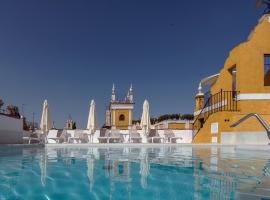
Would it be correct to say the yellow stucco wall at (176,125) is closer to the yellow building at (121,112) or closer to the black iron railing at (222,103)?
the yellow building at (121,112)

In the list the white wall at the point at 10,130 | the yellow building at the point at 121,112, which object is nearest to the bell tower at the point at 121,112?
the yellow building at the point at 121,112

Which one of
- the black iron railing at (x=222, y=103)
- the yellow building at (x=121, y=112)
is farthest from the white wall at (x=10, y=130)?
the yellow building at (x=121, y=112)

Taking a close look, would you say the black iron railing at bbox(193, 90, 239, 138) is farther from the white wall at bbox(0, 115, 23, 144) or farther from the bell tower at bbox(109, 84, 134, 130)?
the bell tower at bbox(109, 84, 134, 130)

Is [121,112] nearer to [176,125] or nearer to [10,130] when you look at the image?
[176,125]

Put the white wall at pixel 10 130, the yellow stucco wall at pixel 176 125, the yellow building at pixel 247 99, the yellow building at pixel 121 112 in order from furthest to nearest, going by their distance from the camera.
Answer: the yellow building at pixel 121 112 → the yellow stucco wall at pixel 176 125 → the white wall at pixel 10 130 → the yellow building at pixel 247 99

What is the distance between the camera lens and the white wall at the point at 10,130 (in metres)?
14.2

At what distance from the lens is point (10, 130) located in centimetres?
1505

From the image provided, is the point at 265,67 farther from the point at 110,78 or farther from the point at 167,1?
the point at 110,78

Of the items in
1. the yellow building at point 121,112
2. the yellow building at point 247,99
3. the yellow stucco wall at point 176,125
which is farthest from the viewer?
the yellow building at point 121,112

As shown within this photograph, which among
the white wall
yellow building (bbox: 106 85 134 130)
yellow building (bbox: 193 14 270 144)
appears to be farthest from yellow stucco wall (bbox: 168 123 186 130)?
the white wall

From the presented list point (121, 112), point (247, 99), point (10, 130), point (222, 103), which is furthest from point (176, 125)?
point (10, 130)

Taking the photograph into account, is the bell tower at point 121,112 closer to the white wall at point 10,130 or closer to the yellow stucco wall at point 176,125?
the yellow stucco wall at point 176,125

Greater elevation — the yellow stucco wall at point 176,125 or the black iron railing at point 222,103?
the black iron railing at point 222,103

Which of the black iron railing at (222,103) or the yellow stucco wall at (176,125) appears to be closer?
the black iron railing at (222,103)
